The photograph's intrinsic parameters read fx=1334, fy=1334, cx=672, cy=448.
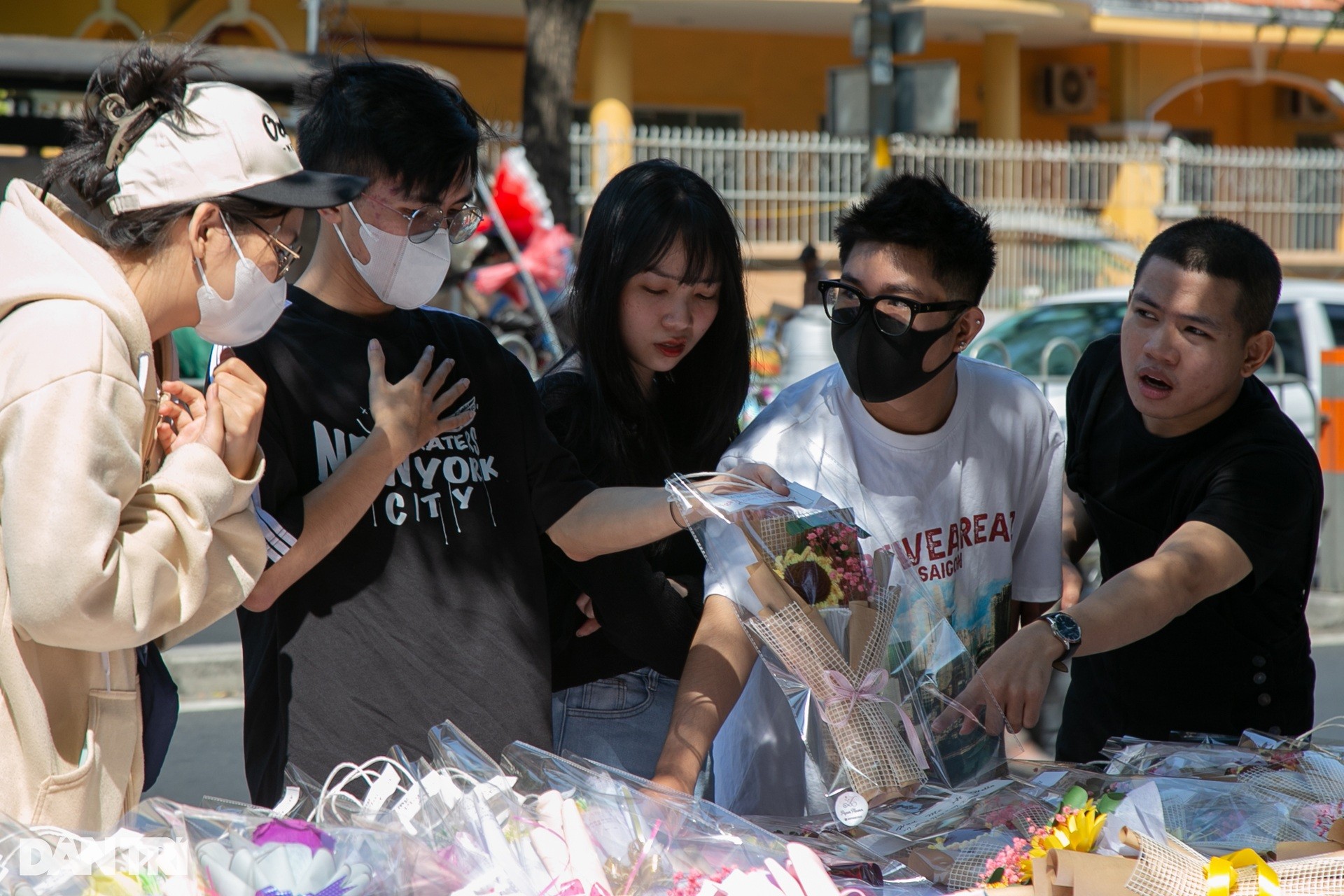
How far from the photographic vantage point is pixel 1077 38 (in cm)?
2006

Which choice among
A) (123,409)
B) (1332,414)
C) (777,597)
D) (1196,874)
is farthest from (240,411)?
(1332,414)

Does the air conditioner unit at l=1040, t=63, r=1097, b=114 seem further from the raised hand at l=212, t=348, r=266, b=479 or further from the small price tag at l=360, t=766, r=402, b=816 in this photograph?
the small price tag at l=360, t=766, r=402, b=816

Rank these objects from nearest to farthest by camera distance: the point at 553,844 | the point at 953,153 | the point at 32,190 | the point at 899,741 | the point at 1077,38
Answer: the point at 553,844
the point at 32,190
the point at 899,741
the point at 953,153
the point at 1077,38

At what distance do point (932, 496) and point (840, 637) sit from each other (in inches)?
21.5

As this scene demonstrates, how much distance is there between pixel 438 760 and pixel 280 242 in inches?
31.0

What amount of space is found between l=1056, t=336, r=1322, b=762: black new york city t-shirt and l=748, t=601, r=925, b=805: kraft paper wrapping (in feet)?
2.69

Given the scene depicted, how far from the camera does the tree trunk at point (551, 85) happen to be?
11039 millimetres

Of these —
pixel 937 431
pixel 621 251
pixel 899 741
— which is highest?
pixel 621 251

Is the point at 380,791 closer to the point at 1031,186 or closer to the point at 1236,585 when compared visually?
the point at 1236,585

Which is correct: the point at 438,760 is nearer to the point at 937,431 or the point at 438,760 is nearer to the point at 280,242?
the point at 280,242

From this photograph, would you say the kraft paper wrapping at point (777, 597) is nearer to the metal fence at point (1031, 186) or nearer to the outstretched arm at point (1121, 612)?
the outstretched arm at point (1121, 612)

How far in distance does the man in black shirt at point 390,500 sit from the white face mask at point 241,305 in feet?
0.52

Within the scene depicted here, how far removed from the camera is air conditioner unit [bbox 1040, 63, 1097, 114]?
67.1ft

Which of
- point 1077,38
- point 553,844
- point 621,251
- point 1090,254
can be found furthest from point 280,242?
point 1077,38
